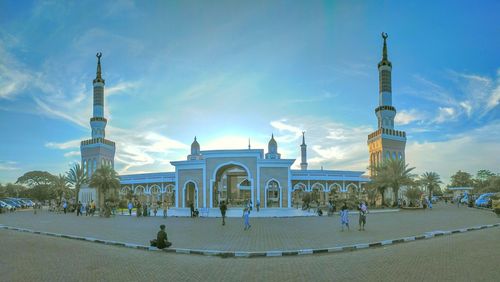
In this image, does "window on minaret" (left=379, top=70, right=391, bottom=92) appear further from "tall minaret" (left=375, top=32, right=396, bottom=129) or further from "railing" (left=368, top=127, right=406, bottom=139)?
"railing" (left=368, top=127, right=406, bottom=139)

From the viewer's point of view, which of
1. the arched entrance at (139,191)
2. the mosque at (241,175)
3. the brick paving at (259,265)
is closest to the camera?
the brick paving at (259,265)

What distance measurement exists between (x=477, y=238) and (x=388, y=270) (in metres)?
8.64

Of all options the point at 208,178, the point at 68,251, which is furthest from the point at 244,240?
Result: the point at 208,178

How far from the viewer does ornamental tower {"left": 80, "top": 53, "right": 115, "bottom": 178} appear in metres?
64.5

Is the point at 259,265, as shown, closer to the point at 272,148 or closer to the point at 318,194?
the point at 272,148


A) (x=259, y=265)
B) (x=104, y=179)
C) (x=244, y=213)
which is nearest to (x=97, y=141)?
(x=104, y=179)

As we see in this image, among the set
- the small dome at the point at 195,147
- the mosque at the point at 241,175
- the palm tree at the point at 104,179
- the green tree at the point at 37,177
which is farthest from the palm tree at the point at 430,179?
the green tree at the point at 37,177

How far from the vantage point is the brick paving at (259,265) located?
30.4ft

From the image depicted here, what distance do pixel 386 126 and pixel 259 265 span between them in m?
53.6

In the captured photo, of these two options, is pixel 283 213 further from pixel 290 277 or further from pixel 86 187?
pixel 86 187

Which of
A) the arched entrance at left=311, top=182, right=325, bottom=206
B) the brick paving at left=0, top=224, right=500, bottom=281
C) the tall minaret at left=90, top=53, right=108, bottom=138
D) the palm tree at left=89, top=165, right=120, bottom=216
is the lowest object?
the arched entrance at left=311, top=182, right=325, bottom=206

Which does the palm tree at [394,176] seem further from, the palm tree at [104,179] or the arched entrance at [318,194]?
the palm tree at [104,179]

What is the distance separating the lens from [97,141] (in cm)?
6431

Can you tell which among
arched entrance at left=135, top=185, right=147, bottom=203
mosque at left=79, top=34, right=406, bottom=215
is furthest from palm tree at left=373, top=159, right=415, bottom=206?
arched entrance at left=135, top=185, right=147, bottom=203
